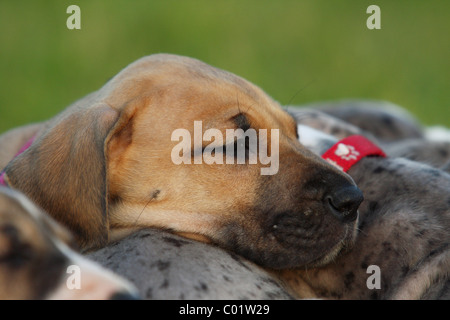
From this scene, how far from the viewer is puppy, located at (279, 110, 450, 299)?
442 cm

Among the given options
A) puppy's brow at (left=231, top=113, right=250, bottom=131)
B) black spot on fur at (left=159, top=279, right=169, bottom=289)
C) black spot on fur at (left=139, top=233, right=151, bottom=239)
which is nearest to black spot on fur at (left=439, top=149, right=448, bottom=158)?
puppy's brow at (left=231, top=113, right=250, bottom=131)

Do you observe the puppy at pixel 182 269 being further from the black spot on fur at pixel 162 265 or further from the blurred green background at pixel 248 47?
the blurred green background at pixel 248 47

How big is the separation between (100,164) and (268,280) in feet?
3.72

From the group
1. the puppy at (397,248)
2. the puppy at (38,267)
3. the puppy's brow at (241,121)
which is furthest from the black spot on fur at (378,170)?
the puppy at (38,267)

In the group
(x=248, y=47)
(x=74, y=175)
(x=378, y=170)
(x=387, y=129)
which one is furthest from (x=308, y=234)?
(x=248, y=47)

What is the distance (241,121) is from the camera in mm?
4703

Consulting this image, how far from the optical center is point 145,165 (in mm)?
4645

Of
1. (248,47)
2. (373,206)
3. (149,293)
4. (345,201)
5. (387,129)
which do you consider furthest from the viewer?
(248,47)

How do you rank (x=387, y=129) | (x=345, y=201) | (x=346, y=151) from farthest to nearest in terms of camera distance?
1. (x=387, y=129)
2. (x=346, y=151)
3. (x=345, y=201)

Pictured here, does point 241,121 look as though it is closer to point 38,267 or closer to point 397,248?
point 397,248

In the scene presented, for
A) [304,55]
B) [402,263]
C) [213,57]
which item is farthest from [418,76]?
[402,263]

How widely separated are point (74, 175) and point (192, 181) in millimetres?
687

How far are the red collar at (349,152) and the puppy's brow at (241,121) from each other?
820 millimetres

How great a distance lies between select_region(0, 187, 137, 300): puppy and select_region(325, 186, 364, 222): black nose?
1.40m
